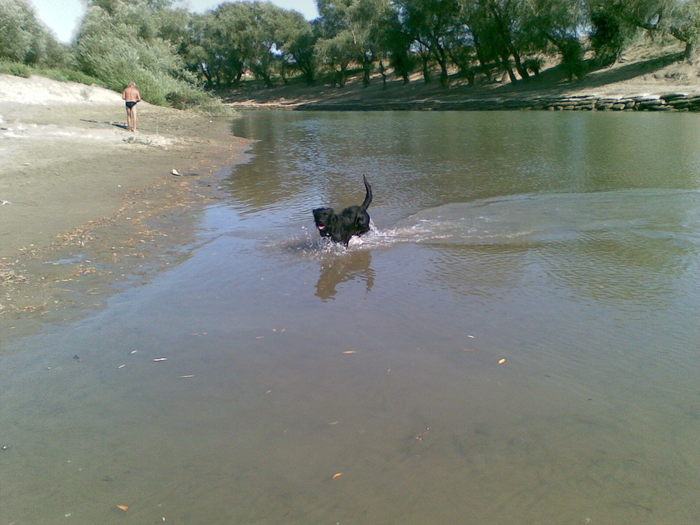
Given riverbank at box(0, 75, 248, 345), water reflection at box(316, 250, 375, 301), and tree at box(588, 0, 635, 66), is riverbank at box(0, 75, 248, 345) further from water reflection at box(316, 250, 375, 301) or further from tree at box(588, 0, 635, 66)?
tree at box(588, 0, 635, 66)

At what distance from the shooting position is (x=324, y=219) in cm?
714

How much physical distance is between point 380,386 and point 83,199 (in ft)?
25.9

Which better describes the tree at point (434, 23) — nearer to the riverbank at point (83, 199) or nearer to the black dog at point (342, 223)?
the riverbank at point (83, 199)

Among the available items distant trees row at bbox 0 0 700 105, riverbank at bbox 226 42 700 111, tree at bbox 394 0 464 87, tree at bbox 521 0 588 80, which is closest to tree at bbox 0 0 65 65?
distant trees row at bbox 0 0 700 105

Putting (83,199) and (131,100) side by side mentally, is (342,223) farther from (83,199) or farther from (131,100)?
(131,100)

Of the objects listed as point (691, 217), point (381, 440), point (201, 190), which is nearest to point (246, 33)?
point (201, 190)

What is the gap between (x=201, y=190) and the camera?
1163 cm

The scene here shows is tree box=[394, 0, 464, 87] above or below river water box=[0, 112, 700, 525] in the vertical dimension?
above

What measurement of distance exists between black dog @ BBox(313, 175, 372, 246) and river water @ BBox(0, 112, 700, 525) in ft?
0.86

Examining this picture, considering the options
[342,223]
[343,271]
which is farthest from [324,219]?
[343,271]

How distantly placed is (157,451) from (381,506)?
1.43 metres

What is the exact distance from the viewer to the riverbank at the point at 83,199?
5945mm

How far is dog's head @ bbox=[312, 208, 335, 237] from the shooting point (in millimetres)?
7070

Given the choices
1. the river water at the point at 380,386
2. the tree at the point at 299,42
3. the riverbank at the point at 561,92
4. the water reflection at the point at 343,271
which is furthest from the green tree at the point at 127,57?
the tree at the point at 299,42
